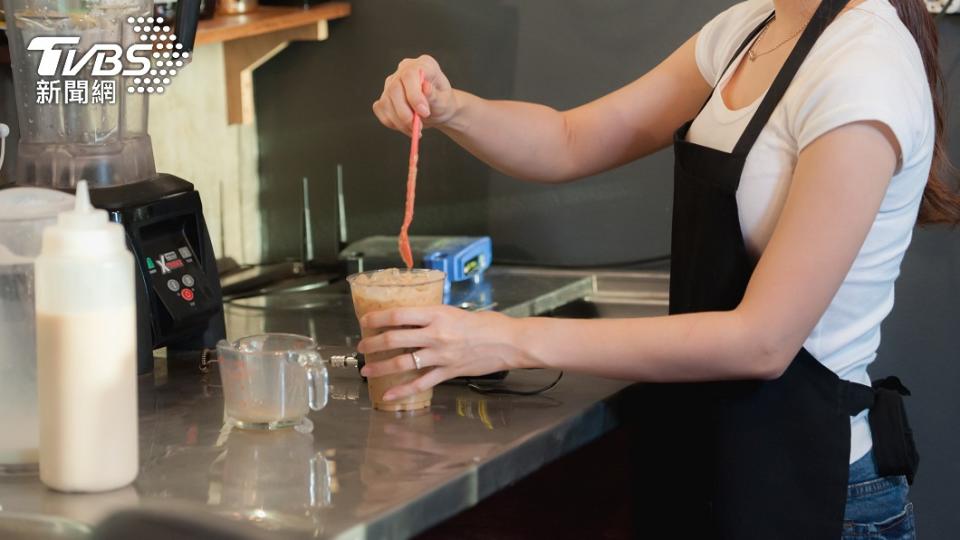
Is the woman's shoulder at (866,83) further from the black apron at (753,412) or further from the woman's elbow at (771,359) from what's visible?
the woman's elbow at (771,359)

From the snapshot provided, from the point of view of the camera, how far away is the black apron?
144 centimetres

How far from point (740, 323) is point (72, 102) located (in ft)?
3.07

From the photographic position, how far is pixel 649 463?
1738mm

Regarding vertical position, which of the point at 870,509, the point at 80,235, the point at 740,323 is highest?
the point at 80,235

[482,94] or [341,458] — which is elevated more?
[482,94]

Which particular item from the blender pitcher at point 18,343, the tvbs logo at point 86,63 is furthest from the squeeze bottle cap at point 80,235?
the tvbs logo at point 86,63

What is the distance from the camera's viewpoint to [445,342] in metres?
1.40

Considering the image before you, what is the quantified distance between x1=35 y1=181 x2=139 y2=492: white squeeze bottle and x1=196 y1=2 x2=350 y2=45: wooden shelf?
0.93 m

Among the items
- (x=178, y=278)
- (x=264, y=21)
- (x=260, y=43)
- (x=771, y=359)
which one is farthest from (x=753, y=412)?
(x=260, y=43)

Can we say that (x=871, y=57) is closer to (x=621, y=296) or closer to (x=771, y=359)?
(x=771, y=359)

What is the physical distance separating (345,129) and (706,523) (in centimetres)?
117

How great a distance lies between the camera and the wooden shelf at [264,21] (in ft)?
6.77

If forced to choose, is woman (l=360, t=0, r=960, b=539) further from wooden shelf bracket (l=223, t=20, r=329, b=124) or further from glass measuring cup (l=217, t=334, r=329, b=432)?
wooden shelf bracket (l=223, t=20, r=329, b=124)

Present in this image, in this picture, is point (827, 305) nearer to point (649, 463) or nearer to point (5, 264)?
point (649, 463)
